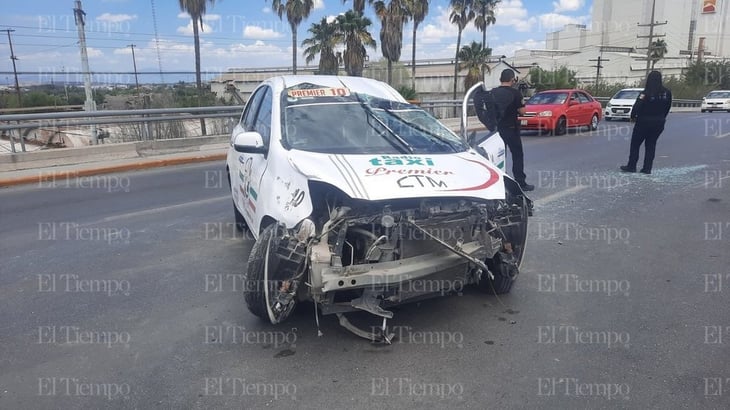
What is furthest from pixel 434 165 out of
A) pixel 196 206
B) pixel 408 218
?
pixel 196 206

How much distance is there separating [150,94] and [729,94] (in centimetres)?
3279

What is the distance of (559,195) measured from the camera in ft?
27.0

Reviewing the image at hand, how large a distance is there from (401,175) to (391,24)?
35.7m

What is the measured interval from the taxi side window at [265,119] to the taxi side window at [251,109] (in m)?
0.16

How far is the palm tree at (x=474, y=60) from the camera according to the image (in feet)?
136

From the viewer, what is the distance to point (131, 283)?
190 inches

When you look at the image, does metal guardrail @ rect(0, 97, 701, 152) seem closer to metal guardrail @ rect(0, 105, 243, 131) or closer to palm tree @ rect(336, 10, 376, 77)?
metal guardrail @ rect(0, 105, 243, 131)

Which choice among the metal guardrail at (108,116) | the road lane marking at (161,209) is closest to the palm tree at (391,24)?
the metal guardrail at (108,116)

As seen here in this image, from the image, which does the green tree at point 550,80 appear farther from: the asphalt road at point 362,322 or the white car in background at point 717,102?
the asphalt road at point 362,322

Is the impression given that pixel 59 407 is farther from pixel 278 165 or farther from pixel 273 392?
pixel 278 165

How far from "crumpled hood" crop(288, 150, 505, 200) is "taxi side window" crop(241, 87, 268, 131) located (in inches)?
67.7

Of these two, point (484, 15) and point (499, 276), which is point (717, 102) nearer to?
point (484, 15)

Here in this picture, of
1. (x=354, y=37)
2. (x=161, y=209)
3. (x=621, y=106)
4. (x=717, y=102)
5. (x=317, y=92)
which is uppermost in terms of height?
(x=354, y=37)

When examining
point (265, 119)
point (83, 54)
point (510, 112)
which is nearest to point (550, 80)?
point (83, 54)
